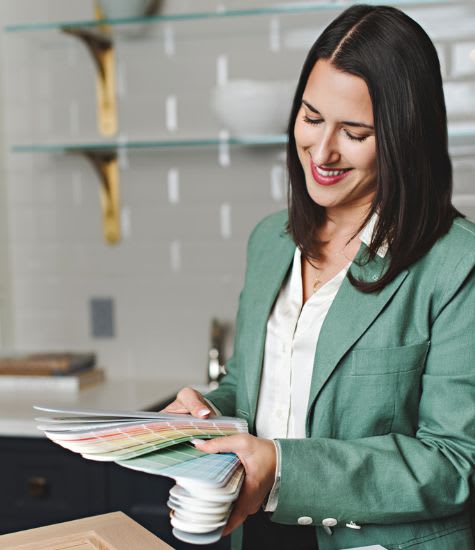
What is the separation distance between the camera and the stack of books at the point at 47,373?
2.40 meters

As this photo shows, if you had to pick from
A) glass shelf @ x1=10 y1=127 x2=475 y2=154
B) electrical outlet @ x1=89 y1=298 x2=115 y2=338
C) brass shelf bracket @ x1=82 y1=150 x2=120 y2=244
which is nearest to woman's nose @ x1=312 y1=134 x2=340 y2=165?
glass shelf @ x1=10 y1=127 x2=475 y2=154

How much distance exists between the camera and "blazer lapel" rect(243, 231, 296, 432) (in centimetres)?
144

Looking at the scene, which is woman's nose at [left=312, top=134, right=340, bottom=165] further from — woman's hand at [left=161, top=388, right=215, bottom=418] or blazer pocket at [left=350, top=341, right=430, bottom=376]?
woman's hand at [left=161, top=388, right=215, bottom=418]

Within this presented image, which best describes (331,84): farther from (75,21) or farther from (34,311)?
(34,311)

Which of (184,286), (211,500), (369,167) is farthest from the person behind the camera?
(184,286)

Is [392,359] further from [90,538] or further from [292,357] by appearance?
[90,538]

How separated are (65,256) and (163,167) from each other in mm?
454

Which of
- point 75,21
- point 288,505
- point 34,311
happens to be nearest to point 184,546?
point 288,505

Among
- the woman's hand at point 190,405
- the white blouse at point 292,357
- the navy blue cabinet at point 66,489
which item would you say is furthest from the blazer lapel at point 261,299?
the navy blue cabinet at point 66,489

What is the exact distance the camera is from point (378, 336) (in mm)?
1287

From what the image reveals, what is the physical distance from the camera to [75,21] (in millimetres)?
2549

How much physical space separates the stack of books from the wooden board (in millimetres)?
1343

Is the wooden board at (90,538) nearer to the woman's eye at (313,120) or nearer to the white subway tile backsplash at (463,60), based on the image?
the woman's eye at (313,120)

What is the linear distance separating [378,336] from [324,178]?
0.28 meters
